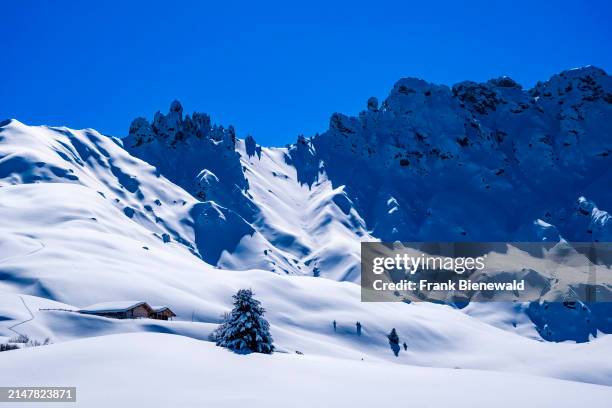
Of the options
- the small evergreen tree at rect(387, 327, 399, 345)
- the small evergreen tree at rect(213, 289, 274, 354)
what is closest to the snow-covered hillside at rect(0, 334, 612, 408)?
the small evergreen tree at rect(213, 289, 274, 354)

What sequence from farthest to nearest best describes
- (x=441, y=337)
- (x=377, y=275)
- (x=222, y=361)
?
(x=377, y=275) → (x=441, y=337) → (x=222, y=361)

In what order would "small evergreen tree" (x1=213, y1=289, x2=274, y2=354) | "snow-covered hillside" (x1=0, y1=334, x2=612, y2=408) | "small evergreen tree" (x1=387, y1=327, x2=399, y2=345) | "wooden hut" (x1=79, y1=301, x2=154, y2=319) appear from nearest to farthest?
"snow-covered hillside" (x1=0, y1=334, x2=612, y2=408), "small evergreen tree" (x1=213, y1=289, x2=274, y2=354), "wooden hut" (x1=79, y1=301, x2=154, y2=319), "small evergreen tree" (x1=387, y1=327, x2=399, y2=345)

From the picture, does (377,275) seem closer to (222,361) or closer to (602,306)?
(602,306)

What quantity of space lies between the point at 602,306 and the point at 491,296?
31.5 metres

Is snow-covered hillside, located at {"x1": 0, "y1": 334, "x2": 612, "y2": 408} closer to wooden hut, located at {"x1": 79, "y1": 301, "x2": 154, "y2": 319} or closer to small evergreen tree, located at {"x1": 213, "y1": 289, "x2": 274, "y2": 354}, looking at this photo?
small evergreen tree, located at {"x1": 213, "y1": 289, "x2": 274, "y2": 354}

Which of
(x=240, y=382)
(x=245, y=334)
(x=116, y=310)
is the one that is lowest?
(x=240, y=382)

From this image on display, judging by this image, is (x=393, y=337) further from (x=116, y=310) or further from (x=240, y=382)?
(x=240, y=382)

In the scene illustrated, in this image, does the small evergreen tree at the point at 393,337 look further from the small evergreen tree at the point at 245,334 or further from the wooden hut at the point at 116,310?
the small evergreen tree at the point at 245,334

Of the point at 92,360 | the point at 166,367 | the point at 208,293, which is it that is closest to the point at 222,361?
the point at 166,367

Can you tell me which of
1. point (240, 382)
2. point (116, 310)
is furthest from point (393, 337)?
point (240, 382)

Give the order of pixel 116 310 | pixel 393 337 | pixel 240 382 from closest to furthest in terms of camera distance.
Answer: pixel 240 382 → pixel 116 310 → pixel 393 337

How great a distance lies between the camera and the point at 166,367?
23.5 metres

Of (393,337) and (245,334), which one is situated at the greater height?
(393,337)

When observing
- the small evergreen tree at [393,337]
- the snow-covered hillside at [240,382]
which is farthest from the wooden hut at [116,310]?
the small evergreen tree at [393,337]
